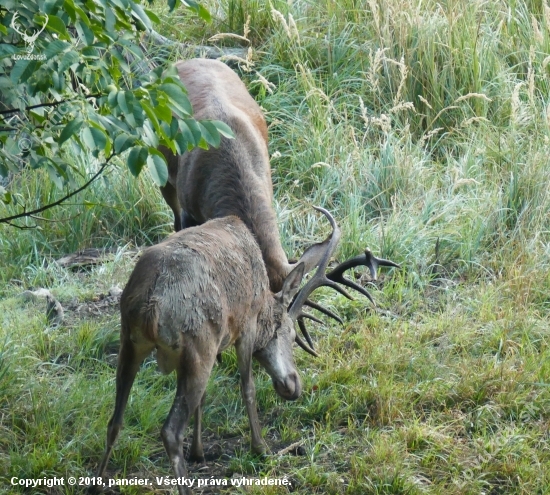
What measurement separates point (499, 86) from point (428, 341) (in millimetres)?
3615

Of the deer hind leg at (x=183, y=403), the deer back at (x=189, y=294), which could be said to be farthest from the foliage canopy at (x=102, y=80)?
the deer hind leg at (x=183, y=403)

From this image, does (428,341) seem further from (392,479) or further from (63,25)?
(63,25)

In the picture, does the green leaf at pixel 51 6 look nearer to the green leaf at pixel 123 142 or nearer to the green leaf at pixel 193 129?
the green leaf at pixel 123 142

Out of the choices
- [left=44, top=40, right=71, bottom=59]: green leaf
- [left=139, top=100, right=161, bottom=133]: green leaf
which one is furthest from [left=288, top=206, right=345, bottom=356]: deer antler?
[left=44, top=40, right=71, bottom=59]: green leaf

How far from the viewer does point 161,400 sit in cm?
577

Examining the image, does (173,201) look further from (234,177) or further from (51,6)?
(51,6)

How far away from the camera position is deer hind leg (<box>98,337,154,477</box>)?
16.2 feet

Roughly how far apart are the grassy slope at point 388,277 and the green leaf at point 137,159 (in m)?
1.39

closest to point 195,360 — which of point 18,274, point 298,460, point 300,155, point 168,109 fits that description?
point 298,460

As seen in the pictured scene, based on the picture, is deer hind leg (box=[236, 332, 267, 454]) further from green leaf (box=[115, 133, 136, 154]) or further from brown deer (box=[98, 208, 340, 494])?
green leaf (box=[115, 133, 136, 154])

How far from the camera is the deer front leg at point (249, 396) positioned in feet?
17.9

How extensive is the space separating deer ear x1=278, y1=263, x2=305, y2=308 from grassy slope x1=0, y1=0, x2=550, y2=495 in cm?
63

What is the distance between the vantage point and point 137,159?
3.69 metres

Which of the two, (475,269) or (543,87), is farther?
(543,87)
